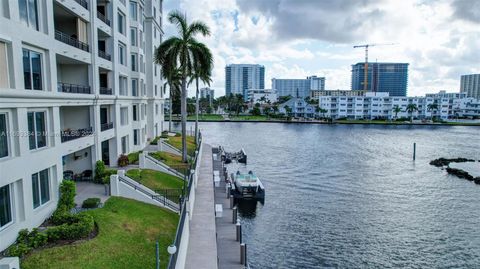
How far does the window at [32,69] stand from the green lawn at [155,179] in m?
10.5

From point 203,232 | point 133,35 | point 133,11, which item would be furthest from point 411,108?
point 203,232

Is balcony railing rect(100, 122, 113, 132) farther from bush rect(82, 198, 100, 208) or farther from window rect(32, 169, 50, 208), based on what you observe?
window rect(32, 169, 50, 208)

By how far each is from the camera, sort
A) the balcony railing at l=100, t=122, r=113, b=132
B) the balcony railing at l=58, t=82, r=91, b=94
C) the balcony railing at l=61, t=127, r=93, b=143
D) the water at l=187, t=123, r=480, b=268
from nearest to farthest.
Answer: the balcony railing at l=61, t=127, r=93, b=143
the balcony railing at l=58, t=82, r=91, b=94
the water at l=187, t=123, r=480, b=268
the balcony railing at l=100, t=122, r=113, b=132

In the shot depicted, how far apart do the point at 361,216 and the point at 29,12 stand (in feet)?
98.8

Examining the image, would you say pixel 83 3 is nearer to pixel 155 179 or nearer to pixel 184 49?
pixel 184 49

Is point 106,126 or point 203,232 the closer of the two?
point 203,232

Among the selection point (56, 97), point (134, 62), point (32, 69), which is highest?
point (134, 62)

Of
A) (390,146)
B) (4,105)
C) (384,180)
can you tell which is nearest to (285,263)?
(4,105)

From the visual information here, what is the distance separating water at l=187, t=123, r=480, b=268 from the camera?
2412 cm

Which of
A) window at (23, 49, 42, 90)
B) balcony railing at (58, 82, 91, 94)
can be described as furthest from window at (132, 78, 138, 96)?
window at (23, 49, 42, 90)

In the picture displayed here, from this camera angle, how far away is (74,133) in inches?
975

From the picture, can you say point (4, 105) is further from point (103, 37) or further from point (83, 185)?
point (103, 37)

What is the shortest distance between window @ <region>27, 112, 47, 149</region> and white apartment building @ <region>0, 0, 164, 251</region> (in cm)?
5

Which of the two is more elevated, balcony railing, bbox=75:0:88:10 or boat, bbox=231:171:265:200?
balcony railing, bbox=75:0:88:10
